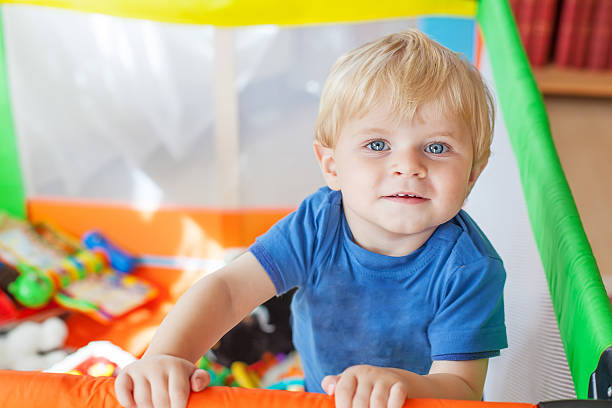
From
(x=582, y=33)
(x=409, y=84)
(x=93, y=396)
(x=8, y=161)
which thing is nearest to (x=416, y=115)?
(x=409, y=84)

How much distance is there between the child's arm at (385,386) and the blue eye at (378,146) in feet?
0.72

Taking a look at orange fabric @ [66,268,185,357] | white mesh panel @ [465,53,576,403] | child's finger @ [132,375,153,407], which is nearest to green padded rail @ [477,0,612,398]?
white mesh panel @ [465,53,576,403]

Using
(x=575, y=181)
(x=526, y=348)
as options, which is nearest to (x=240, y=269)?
(x=526, y=348)

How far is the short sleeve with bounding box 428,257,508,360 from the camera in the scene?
591 mm

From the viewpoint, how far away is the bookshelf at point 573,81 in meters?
2.09

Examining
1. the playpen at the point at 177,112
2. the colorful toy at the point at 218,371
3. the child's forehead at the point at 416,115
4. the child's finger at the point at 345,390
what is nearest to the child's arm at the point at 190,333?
the child's finger at the point at 345,390

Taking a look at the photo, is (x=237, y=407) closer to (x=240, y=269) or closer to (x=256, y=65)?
(x=240, y=269)

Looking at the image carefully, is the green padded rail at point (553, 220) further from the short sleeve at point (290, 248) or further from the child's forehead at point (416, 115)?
the short sleeve at point (290, 248)

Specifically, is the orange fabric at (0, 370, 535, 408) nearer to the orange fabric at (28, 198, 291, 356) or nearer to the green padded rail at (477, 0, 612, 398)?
the green padded rail at (477, 0, 612, 398)

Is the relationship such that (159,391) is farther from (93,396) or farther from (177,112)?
(177,112)

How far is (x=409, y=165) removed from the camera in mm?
564

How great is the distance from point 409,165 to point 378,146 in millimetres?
49

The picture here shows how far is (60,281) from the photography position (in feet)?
4.53

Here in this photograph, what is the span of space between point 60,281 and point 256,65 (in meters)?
0.68
